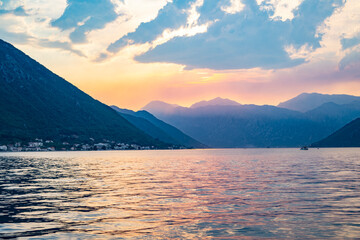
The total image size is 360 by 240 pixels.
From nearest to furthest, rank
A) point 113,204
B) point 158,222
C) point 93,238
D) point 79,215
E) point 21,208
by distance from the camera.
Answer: point 93,238, point 158,222, point 79,215, point 21,208, point 113,204

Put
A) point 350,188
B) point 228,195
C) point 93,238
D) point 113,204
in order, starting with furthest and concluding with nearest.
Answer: point 350,188 → point 228,195 → point 113,204 → point 93,238

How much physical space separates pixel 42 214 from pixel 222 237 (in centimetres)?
1821

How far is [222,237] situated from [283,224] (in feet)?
21.8

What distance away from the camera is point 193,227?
2719cm

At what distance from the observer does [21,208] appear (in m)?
35.8

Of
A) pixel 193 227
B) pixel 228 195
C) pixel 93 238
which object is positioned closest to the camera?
pixel 93 238

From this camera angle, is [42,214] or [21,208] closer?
[42,214]

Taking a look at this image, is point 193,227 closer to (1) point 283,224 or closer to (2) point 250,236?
(2) point 250,236

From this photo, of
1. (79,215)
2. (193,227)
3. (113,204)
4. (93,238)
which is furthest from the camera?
(113,204)

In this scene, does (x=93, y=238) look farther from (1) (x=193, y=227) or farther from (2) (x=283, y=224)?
(2) (x=283, y=224)

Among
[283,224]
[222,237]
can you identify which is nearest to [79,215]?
[222,237]

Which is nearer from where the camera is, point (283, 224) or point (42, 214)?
point (283, 224)

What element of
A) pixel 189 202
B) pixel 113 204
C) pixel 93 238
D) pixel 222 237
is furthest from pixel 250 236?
pixel 113 204

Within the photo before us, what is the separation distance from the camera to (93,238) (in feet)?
78.6
